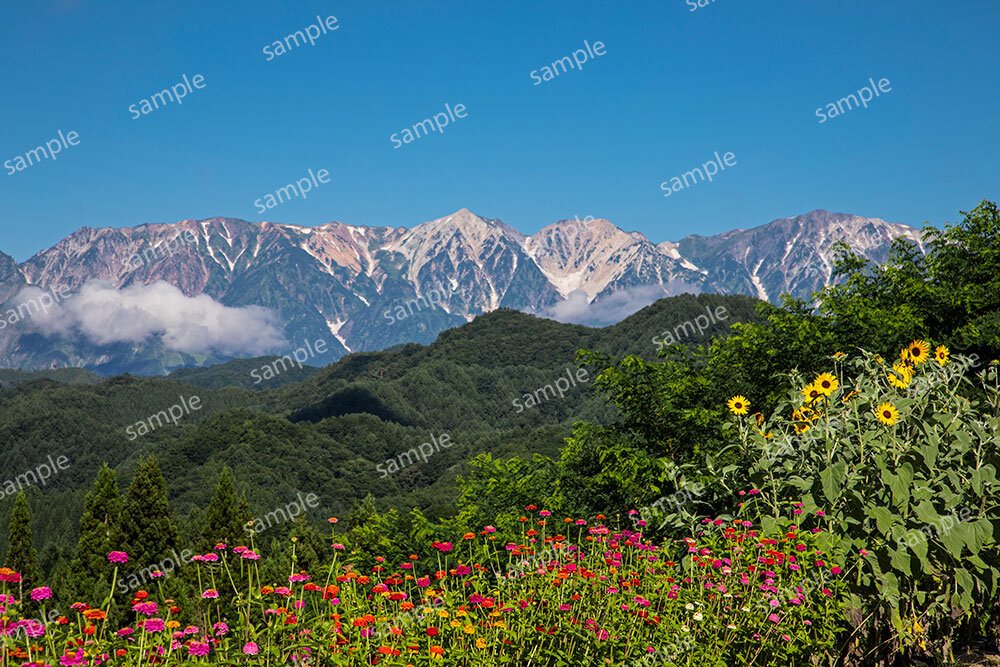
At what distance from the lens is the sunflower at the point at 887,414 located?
436cm

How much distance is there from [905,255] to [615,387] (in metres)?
11.6

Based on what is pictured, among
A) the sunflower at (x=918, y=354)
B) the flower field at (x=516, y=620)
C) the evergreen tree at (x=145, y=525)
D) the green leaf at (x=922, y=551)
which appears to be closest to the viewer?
the flower field at (x=516, y=620)

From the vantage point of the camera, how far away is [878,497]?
425cm

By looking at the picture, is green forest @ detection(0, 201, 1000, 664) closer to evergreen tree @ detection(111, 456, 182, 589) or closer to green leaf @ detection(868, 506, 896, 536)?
green leaf @ detection(868, 506, 896, 536)

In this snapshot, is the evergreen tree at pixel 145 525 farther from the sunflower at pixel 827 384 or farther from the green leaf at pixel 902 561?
the green leaf at pixel 902 561

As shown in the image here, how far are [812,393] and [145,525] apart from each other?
4891 centimetres

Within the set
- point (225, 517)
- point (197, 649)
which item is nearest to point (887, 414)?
point (197, 649)

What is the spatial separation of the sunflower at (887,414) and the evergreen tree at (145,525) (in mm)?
46806

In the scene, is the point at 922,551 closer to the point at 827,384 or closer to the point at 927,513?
the point at 927,513

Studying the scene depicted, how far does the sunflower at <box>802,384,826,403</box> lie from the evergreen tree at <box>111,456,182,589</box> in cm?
4593

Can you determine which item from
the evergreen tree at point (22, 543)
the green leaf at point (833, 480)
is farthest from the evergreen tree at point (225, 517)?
the green leaf at point (833, 480)

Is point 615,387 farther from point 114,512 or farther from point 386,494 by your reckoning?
point 386,494

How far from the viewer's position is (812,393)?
5.55 meters

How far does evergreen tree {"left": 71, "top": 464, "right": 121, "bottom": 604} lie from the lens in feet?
126
